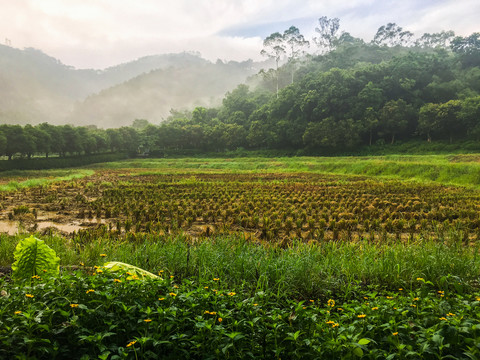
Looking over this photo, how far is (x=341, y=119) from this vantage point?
52.8m

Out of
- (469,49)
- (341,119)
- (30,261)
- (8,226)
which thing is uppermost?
(469,49)

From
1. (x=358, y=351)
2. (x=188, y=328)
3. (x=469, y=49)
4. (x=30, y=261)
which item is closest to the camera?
(x=358, y=351)

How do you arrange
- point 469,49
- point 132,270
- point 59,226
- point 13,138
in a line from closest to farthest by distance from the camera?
point 132,270 → point 59,226 → point 13,138 → point 469,49

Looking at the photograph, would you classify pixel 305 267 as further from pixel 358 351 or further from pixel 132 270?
pixel 132 270

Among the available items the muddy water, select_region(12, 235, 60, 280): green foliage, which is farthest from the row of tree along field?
select_region(12, 235, 60, 280): green foliage

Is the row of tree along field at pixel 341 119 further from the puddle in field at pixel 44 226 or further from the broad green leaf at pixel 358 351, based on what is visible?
the broad green leaf at pixel 358 351

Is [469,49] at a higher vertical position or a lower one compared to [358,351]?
higher

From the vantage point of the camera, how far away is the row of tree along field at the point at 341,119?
43.7 metres

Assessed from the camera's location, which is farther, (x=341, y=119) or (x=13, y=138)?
(x=341, y=119)

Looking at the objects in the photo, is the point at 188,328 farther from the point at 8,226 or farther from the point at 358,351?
the point at 8,226

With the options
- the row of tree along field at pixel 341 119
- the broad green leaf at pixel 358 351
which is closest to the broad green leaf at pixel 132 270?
the broad green leaf at pixel 358 351

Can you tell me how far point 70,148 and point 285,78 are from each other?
68.0 metres

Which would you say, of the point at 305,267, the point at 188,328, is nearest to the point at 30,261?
the point at 188,328

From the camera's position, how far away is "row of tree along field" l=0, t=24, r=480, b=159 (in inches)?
1719
